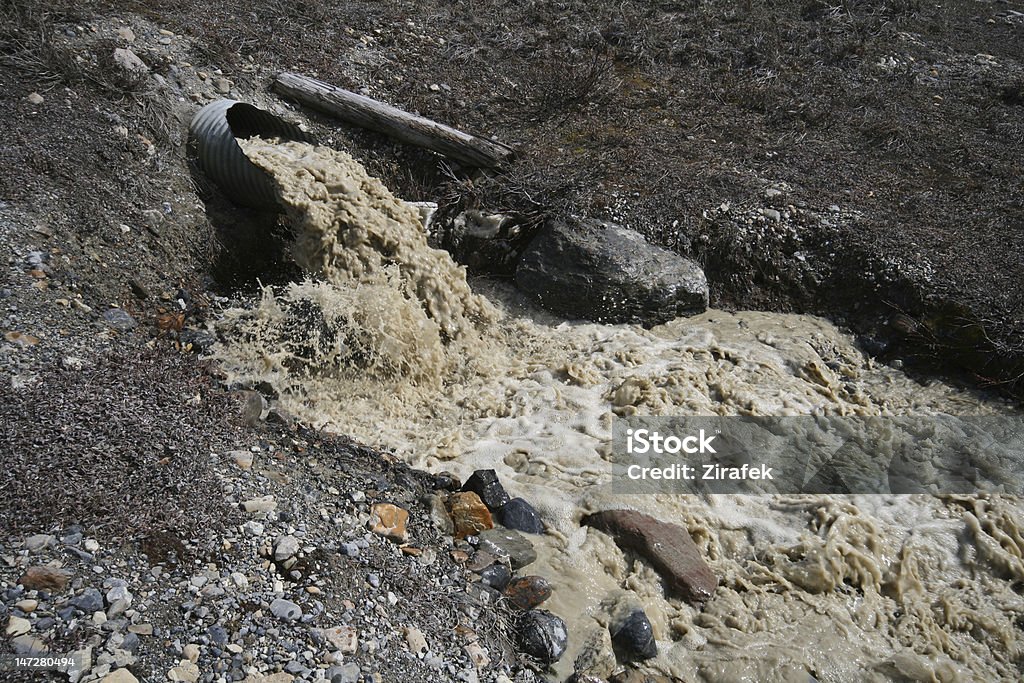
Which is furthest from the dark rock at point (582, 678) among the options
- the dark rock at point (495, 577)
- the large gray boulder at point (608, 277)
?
the large gray boulder at point (608, 277)

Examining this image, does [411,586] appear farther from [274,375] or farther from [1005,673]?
[1005,673]

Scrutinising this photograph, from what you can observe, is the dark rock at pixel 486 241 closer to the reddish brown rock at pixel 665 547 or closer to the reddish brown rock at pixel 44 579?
the reddish brown rock at pixel 665 547

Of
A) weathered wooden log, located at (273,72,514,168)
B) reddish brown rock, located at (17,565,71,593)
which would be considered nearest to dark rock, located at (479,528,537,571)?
reddish brown rock, located at (17,565,71,593)

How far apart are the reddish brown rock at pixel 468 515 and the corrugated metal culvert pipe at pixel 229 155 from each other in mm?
3594

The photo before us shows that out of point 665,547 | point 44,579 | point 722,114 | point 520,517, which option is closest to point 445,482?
point 520,517

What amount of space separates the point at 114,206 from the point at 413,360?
2.88 m

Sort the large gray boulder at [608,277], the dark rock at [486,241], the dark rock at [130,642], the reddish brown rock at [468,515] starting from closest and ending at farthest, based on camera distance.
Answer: the dark rock at [130,642]
the reddish brown rock at [468,515]
the large gray boulder at [608,277]
the dark rock at [486,241]

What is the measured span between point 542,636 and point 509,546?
0.73 meters

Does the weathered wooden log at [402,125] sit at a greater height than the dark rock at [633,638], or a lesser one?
greater

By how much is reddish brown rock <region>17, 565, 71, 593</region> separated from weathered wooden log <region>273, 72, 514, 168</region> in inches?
231

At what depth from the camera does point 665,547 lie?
16.7 feet

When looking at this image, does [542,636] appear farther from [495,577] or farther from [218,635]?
[218,635]

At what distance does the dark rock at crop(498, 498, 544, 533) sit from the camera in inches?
202

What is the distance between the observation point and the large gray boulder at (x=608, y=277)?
7555mm
